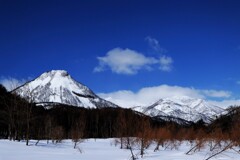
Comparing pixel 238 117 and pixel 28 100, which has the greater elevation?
pixel 28 100

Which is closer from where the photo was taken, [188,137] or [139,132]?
[139,132]

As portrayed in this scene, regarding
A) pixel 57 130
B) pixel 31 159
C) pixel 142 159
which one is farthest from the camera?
pixel 57 130

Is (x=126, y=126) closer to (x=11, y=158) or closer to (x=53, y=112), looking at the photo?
(x=11, y=158)

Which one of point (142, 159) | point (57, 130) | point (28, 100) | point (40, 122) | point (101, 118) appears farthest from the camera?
point (101, 118)

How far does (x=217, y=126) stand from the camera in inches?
1500

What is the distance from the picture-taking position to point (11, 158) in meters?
20.8

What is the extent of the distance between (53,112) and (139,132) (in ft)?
253

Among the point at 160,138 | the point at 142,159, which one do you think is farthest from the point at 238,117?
the point at 142,159

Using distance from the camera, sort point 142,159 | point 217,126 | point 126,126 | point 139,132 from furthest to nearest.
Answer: point 217,126 < point 126,126 < point 139,132 < point 142,159

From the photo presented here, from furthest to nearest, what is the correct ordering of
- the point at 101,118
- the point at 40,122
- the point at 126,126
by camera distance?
the point at 101,118
the point at 40,122
the point at 126,126

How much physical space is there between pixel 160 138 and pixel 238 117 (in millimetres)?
7270

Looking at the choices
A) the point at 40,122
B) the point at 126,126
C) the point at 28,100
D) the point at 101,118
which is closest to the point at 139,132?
the point at 126,126

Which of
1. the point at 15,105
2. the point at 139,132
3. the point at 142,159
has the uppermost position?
the point at 15,105

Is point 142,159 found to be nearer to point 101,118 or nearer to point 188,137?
point 188,137
